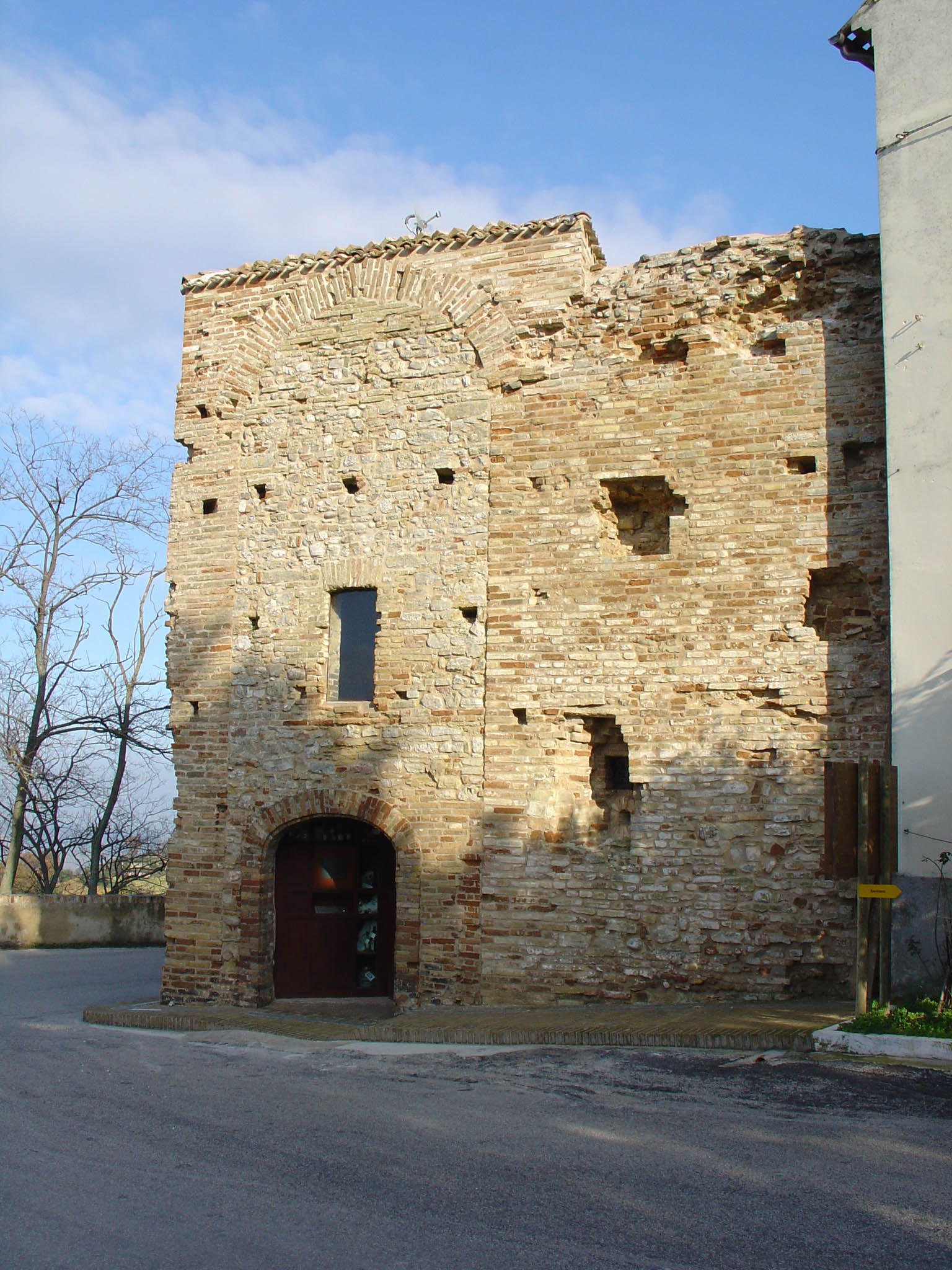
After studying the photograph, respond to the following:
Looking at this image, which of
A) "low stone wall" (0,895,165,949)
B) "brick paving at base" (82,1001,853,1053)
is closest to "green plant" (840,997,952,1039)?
"brick paving at base" (82,1001,853,1053)

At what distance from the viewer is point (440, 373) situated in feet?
38.9

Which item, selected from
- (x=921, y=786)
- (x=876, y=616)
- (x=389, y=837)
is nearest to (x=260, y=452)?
(x=389, y=837)

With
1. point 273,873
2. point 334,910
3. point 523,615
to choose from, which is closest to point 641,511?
point 523,615

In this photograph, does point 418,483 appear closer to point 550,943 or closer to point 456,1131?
point 550,943

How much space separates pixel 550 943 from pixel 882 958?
337 centimetres

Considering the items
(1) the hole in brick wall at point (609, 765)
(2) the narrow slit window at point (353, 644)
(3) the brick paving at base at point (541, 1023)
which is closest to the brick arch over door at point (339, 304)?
(2) the narrow slit window at point (353, 644)

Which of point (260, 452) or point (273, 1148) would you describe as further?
point (260, 452)

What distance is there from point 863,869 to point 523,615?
439cm

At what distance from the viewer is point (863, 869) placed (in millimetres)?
7910

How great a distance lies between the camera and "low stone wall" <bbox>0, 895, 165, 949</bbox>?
18.4 metres

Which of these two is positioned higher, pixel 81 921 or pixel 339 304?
pixel 339 304

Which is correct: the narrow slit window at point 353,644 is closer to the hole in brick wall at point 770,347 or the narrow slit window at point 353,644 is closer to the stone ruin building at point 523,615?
the stone ruin building at point 523,615

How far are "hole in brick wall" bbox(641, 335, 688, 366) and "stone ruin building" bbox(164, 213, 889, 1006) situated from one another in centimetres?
3

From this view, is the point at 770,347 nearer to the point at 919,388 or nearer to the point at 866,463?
the point at 866,463
